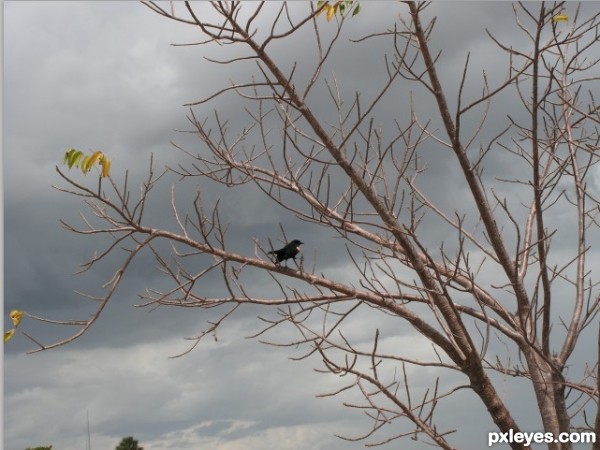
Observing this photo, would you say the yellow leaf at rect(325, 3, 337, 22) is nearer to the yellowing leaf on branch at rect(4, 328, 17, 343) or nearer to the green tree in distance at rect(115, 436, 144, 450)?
the yellowing leaf on branch at rect(4, 328, 17, 343)

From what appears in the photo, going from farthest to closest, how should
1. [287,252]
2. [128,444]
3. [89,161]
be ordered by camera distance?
[128,444], [287,252], [89,161]

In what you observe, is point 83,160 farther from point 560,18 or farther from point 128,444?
point 128,444

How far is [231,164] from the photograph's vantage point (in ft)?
18.5

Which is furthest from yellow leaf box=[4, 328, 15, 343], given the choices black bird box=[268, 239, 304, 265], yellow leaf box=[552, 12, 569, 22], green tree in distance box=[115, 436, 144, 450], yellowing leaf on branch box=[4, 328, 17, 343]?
green tree in distance box=[115, 436, 144, 450]

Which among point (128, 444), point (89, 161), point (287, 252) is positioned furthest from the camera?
point (128, 444)

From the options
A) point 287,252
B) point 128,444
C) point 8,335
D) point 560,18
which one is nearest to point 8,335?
point 8,335

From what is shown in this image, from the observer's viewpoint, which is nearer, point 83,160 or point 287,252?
point 83,160

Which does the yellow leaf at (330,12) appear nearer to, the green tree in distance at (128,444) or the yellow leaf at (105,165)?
the yellow leaf at (105,165)

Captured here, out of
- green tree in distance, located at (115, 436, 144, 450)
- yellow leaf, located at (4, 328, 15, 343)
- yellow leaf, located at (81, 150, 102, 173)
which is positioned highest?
green tree in distance, located at (115, 436, 144, 450)

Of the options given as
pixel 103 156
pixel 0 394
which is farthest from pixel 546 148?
pixel 0 394

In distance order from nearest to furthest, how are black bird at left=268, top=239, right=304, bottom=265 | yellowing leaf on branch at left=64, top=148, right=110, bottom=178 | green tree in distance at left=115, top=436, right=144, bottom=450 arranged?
yellowing leaf on branch at left=64, top=148, right=110, bottom=178 < black bird at left=268, top=239, right=304, bottom=265 < green tree in distance at left=115, top=436, right=144, bottom=450

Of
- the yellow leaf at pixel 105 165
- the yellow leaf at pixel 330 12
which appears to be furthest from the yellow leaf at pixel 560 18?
the yellow leaf at pixel 105 165

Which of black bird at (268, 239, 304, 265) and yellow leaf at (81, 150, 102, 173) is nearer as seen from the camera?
yellow leaf at (81, 150, 102, 173)

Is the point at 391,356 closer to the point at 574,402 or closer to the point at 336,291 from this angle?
the point at 336,291
